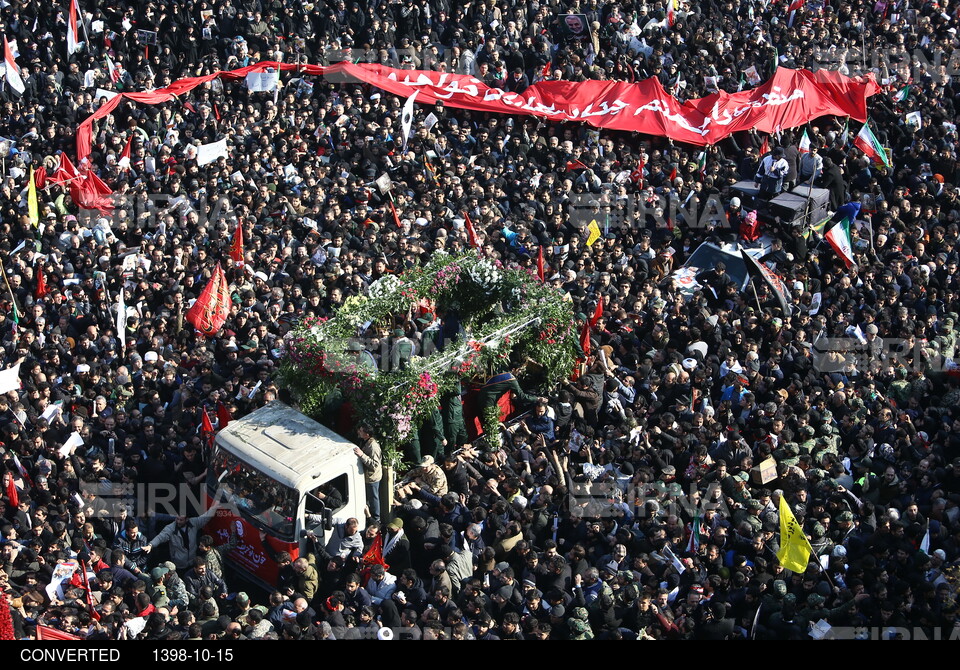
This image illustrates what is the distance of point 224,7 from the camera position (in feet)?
95.0

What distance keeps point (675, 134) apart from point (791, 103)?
2.53m

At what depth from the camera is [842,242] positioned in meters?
22.1

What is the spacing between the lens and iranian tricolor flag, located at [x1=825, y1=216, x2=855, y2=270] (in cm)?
2205

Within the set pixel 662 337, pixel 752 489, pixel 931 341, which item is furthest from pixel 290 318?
pixel 931 341

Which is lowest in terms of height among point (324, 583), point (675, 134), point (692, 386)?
point (324, 583)

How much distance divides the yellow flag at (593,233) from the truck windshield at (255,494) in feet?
29.4

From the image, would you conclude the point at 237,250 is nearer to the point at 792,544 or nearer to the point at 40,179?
the point at 40,179

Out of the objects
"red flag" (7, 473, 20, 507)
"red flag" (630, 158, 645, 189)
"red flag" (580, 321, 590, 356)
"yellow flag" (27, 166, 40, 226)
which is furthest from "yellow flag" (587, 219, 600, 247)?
"red flag" (7, 473, 20, 507)

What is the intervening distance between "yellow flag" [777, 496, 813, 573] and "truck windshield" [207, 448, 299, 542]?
19.2 ft

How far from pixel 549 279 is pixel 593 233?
1521 mm

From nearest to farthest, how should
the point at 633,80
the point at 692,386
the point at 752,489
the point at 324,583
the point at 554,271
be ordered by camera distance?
the point at 324,583, the point at 752,489, the point at 692,386, the point at 554,271, the point at 633,80

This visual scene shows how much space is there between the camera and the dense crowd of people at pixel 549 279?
14938 millimetres

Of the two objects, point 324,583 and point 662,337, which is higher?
point 662,337

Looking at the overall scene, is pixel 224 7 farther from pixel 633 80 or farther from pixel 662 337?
pixel 662 337
